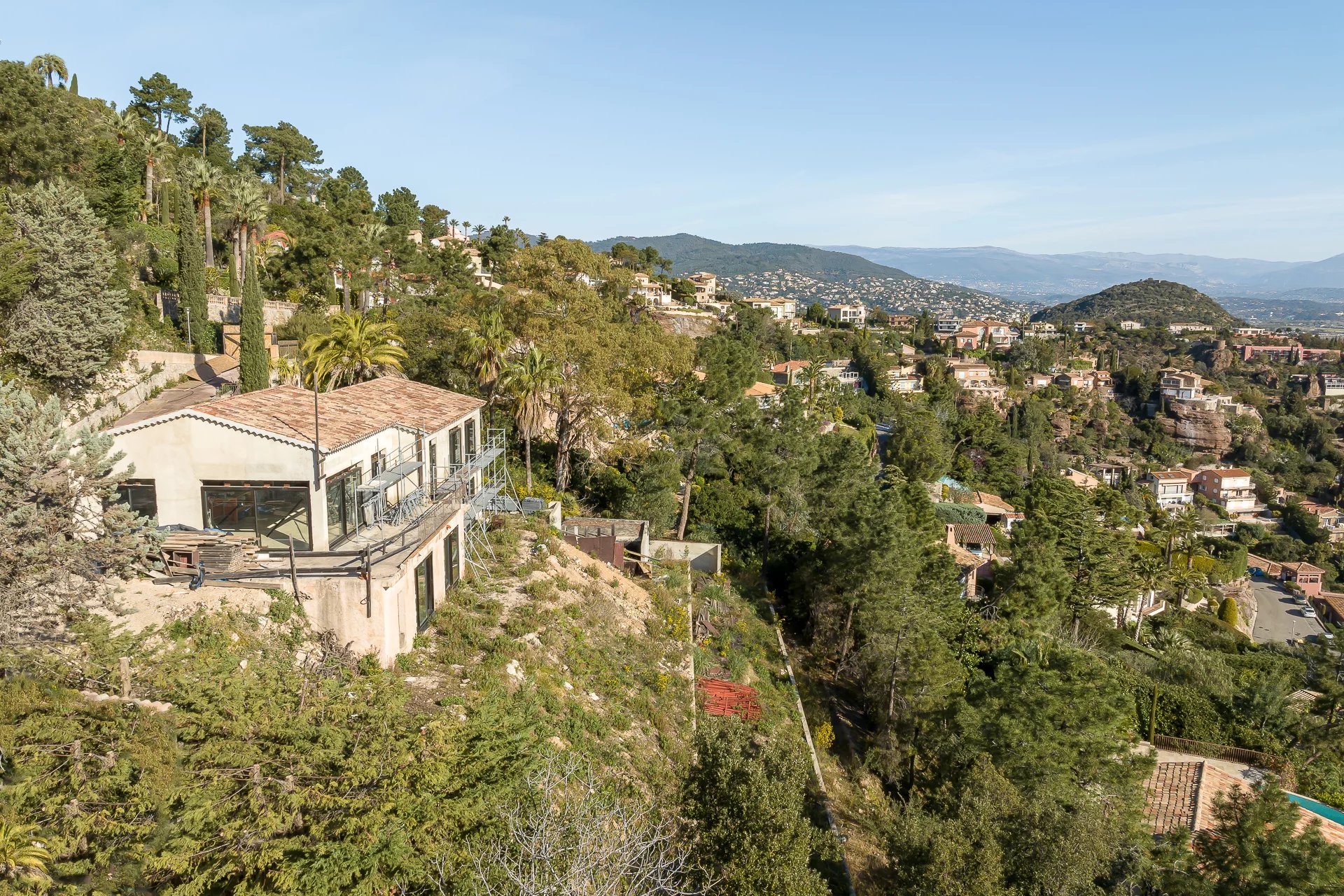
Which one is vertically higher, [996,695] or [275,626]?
[275,626]

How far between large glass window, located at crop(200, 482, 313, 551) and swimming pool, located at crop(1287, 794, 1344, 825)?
25.0 metres

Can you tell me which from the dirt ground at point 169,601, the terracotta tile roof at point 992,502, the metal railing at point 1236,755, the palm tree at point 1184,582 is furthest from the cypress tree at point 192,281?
the palm tree at point 1184,582

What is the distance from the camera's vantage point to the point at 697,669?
20.4 m

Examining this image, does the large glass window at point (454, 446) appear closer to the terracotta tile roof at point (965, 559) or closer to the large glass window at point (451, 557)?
the large glass window at point (451, 557)

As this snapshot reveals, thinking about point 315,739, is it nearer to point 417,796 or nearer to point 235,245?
point 417,796

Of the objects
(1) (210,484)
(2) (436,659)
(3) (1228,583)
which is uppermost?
(1) (210,484)

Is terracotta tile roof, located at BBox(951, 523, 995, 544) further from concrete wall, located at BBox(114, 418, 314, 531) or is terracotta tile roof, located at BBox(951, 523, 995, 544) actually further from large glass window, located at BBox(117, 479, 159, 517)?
large glass window, located at BBox(117, 479, 159, 517)

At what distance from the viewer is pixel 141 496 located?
45.1ft

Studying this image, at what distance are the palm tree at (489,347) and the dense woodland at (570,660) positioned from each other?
0.43 ft

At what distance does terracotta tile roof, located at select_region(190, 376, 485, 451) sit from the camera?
14.0 m

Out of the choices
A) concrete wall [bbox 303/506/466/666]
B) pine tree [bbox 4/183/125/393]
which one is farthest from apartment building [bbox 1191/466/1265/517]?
pine tree [bbox 4/183/125/393]

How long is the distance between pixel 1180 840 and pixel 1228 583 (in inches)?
2271

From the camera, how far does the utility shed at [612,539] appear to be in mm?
24047

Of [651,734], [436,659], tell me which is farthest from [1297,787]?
[436,659]
